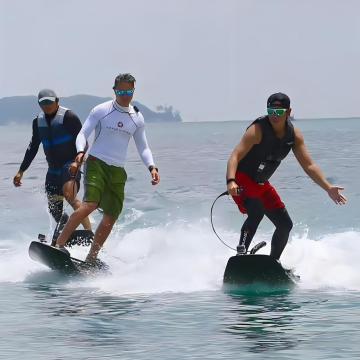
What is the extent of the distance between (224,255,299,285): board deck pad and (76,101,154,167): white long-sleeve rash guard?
1.73 metres

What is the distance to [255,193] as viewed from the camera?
1230cm

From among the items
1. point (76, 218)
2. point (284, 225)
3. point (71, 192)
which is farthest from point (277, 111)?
point (71, 192)

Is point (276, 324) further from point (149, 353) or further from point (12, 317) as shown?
point (12, 317)

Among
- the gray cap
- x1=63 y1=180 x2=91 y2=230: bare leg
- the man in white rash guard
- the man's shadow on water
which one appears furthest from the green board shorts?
the man's shadow on water

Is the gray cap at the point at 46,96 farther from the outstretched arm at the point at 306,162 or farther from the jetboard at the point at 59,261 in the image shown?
the outstretched arm at the point at 306,162

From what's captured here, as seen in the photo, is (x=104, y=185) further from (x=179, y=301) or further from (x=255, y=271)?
(x=255, y=271)

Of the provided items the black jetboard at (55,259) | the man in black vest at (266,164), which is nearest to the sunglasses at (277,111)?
the man in black vest at (266,164)

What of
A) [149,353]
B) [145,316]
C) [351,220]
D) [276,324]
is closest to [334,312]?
[276,324]

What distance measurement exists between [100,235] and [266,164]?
8.04ft

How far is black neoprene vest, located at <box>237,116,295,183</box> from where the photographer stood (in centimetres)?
1213

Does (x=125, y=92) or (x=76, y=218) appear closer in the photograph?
(x=125, y=92)

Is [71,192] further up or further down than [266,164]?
further down

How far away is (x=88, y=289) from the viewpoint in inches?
513

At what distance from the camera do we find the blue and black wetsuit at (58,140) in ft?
46.4
